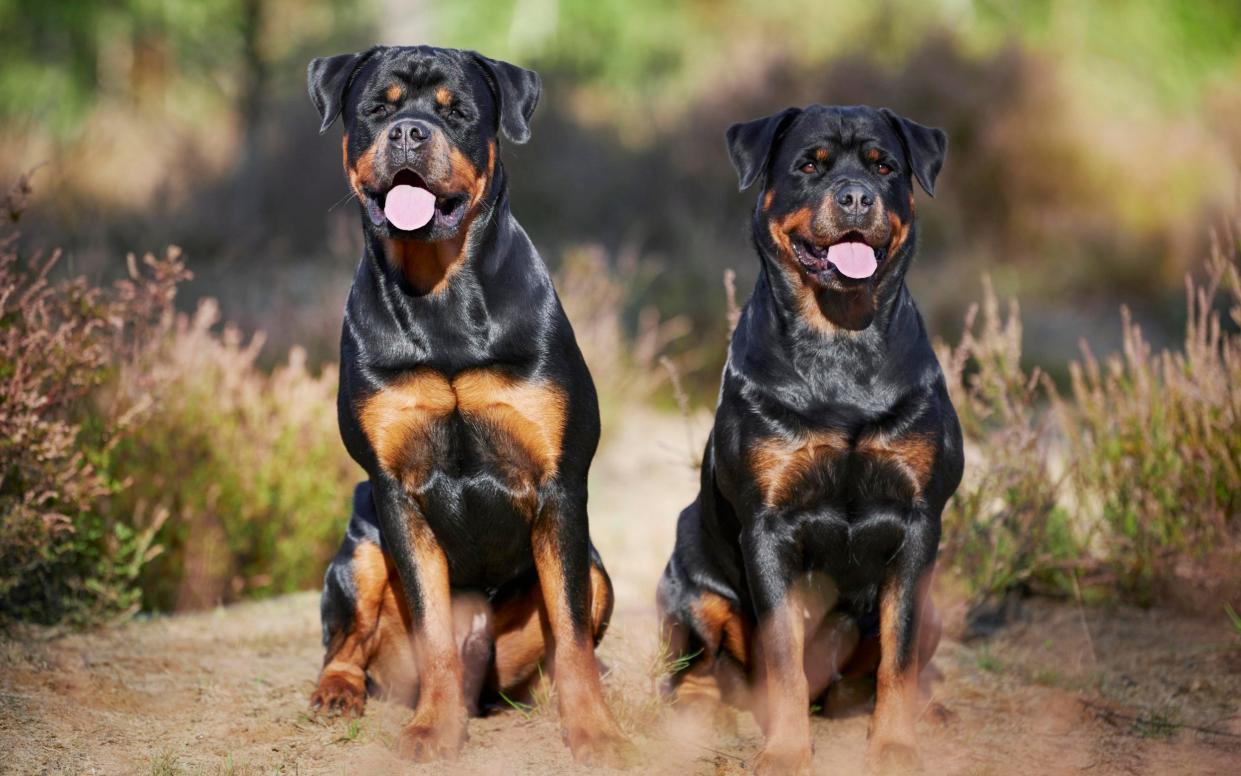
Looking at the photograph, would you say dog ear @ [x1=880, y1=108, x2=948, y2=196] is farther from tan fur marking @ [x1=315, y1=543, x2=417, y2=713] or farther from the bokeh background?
the bokeh background

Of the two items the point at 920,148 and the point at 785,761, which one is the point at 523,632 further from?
the point at 920,148

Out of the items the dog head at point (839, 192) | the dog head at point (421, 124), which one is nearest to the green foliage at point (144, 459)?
the dog head at point (421, 124)

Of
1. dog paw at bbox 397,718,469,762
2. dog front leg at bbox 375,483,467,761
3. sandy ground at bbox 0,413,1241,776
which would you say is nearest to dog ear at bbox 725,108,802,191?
dog front leg at bbox 375,483,467,761

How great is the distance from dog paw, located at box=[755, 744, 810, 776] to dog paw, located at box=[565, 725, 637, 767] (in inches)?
13.6

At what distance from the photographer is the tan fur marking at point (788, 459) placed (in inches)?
132

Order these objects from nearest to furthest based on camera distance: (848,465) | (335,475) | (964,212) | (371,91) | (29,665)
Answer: (848,465)
(371,91)
(29,665)
(335,475)
(964,212)

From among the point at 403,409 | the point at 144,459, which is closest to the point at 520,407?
the point at 403,409

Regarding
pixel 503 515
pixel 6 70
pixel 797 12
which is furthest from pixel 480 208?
pixel 6 70

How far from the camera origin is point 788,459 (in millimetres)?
3371

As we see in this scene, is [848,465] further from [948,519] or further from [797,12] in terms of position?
[797,12]

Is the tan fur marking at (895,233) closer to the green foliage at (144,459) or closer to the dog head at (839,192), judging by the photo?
the dog head at (839,192)

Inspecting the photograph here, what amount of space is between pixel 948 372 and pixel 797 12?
1314 cm

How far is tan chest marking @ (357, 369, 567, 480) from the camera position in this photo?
3.39 meters

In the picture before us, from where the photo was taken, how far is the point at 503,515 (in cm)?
353
